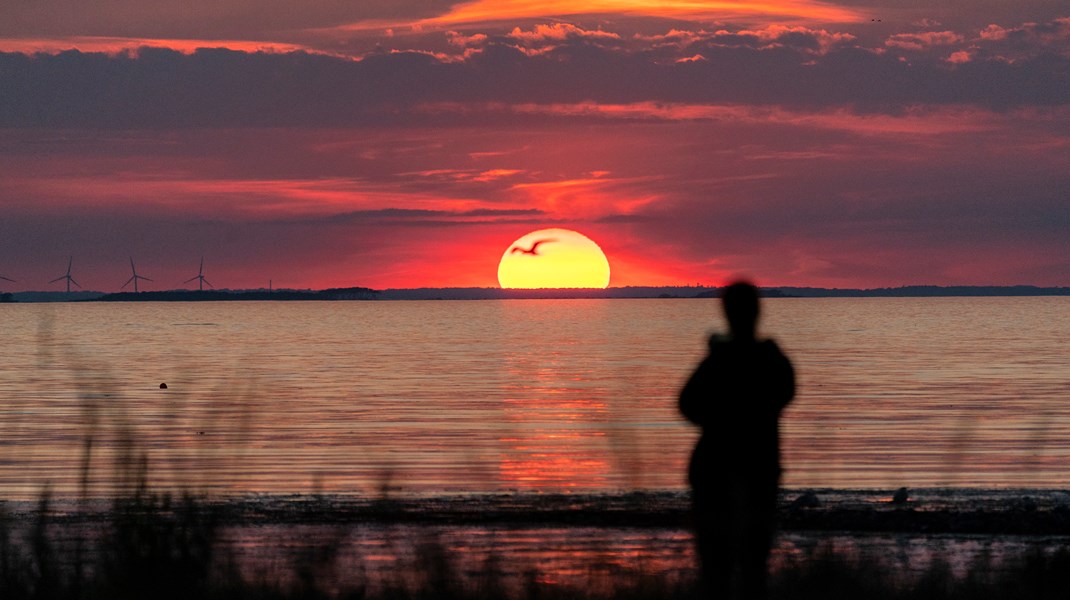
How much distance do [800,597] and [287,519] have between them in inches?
431

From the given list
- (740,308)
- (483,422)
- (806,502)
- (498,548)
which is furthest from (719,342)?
(483,422)

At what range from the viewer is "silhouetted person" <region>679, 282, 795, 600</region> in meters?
9.09

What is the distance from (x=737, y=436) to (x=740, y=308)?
0.83 m

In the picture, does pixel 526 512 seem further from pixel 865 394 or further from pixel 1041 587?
pixel 865 394

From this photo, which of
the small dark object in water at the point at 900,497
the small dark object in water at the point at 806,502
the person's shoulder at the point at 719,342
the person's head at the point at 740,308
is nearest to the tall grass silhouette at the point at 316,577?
the person's shoulder at the point at 719,342

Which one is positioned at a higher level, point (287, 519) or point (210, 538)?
point (210, 538)

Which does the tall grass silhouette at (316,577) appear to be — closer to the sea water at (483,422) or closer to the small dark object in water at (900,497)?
the sea water at (483,422)

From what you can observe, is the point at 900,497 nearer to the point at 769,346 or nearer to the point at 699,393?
the point at 769,346

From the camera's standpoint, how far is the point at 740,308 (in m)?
9.09

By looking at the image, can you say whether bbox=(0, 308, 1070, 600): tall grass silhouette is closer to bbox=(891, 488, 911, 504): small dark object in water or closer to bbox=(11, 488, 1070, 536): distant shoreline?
bbox=(11, 488, 1070, 536): distant shoreline

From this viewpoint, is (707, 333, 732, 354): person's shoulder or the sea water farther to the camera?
the sea water

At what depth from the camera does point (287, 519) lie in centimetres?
1953

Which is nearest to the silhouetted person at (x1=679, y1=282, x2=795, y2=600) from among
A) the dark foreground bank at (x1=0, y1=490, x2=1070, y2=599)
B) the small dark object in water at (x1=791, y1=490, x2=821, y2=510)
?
the dark foreground bank at (x1=0, y1=490, x2=1070, y2=599)

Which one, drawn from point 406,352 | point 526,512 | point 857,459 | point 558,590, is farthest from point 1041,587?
point 406,352
